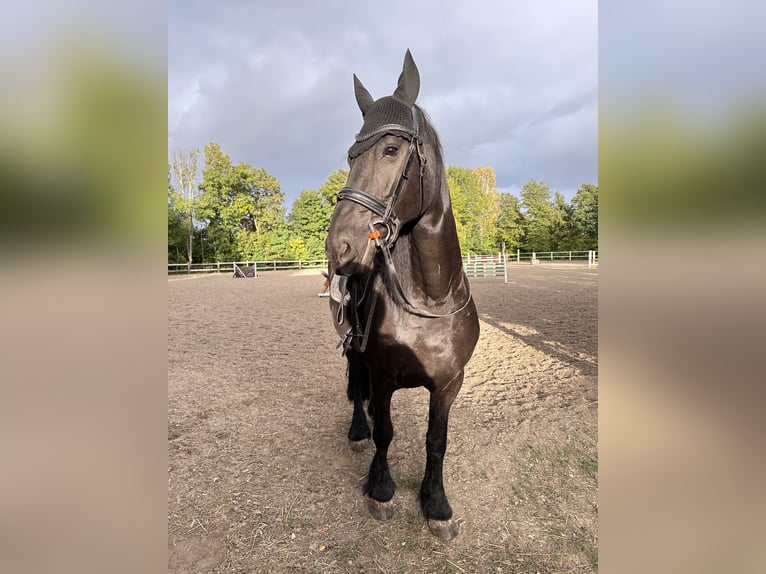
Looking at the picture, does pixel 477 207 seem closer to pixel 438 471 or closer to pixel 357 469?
pixel 357 469

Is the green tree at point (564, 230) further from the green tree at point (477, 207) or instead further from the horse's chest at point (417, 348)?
the horse's chest at point (417, 348)

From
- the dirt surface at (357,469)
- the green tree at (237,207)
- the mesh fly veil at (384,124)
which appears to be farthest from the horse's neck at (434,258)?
the green tree at (237,207)

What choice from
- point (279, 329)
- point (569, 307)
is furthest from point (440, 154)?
point (569, 307)

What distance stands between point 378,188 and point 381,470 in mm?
2166

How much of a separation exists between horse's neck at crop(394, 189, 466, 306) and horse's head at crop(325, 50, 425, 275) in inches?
7.7

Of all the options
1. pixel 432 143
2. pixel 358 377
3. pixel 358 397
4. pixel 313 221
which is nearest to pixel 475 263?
pixel 313 221

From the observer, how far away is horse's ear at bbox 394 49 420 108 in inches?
78.5

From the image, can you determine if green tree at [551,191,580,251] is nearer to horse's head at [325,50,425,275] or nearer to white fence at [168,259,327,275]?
white fence at [168,259,327,275]

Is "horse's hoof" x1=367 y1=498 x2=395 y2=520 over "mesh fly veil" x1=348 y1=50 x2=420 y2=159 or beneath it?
beneath

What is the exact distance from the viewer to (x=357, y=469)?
10.8ft

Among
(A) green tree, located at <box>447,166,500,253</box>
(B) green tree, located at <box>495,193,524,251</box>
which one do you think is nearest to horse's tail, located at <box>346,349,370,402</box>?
(A) green tree, located at <box>447,166,500,253</box>

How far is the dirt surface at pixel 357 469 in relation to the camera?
7.87ft

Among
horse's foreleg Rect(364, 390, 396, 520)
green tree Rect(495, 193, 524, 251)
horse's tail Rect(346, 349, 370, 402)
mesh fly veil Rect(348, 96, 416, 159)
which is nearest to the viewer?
mesh fly veil Rect(348, 96, 416, 159)
